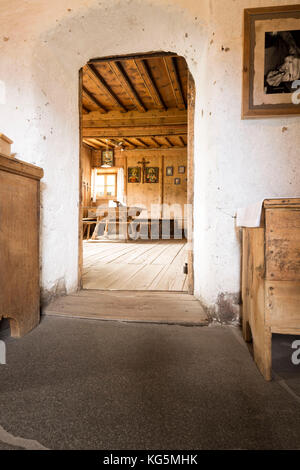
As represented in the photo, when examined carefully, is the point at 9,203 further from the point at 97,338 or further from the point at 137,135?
the point at 137,135

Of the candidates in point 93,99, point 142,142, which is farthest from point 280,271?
point 142,142

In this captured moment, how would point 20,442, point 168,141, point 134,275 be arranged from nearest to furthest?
point 20,442 → point 134,275 → point 168,141

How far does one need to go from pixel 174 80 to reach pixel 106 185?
7523 millimetres

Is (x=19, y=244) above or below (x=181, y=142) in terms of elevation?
below

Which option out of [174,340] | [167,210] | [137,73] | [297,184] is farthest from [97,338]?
[167,210]

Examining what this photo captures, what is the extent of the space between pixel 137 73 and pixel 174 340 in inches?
193

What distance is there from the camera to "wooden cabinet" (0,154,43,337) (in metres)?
1.43

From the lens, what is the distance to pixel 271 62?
1.71 metres

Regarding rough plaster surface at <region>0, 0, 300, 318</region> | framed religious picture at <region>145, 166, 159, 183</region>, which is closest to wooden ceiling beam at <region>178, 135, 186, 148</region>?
framed religious picture at <region>145, 166, 159, 183</region>

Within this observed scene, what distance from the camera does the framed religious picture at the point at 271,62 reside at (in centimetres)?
169

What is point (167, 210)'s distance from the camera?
456 inches

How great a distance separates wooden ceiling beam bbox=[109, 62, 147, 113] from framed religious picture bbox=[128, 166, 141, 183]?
468 centimetres

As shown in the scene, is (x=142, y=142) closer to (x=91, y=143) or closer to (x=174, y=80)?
(x=91, y=143)

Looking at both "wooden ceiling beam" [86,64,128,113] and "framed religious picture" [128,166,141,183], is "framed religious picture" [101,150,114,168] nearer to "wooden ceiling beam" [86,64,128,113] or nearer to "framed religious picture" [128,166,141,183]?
"framed religious picture" [128,166,141,183]
